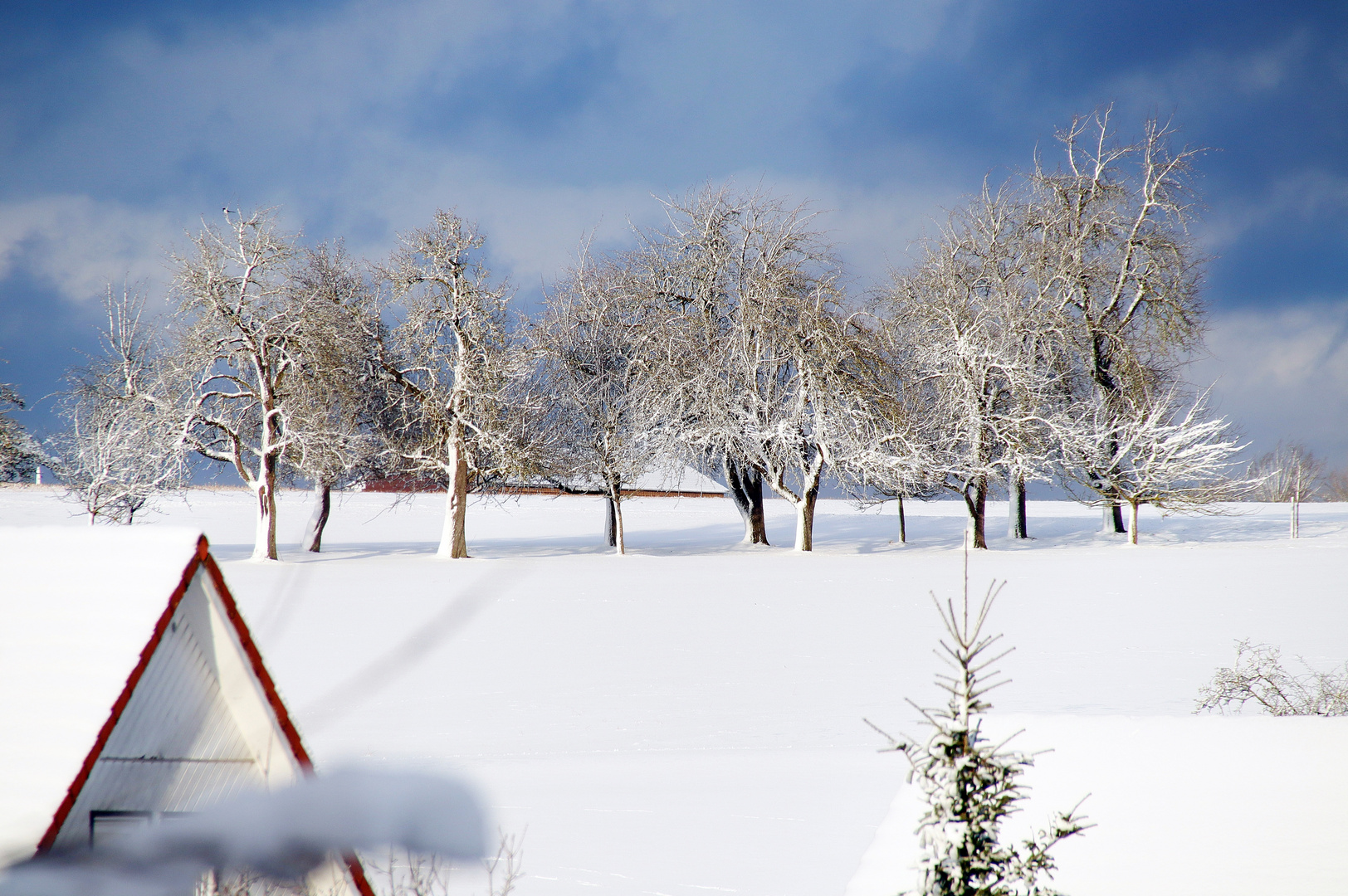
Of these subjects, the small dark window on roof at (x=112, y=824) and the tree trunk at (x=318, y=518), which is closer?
the small dark window on roof at (x=112, y=824)

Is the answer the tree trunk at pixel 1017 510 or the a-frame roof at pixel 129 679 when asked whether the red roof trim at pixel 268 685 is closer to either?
the a-frame roof at pixel 129 679

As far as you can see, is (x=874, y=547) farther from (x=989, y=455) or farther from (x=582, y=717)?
(x=582, y=717)

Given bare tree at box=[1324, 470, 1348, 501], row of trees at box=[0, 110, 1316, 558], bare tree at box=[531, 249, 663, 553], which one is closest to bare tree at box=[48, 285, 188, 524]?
row of trees at box=[0, 110, 1316, 558]

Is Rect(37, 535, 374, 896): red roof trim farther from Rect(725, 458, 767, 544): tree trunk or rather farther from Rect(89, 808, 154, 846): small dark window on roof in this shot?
Rect(725, 458, 767, 544): tree trunk

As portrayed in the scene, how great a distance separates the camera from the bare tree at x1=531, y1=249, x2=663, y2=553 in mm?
27344

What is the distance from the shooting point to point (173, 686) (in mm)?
3121

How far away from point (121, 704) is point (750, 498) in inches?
1131

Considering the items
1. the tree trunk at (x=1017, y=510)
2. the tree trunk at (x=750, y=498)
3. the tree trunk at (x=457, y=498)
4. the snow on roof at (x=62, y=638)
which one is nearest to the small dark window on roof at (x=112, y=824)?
the snow on roof at (x=62, y=638)

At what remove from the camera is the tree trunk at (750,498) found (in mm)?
30969

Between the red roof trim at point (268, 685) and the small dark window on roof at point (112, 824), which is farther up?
the red roof trim at point (268, 685)

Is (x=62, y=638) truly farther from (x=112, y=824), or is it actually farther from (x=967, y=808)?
(x=967, y=808)

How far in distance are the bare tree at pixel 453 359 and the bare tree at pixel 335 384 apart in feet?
2.90

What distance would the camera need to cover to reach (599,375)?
2858cm

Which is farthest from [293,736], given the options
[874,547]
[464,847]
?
[874,547]
